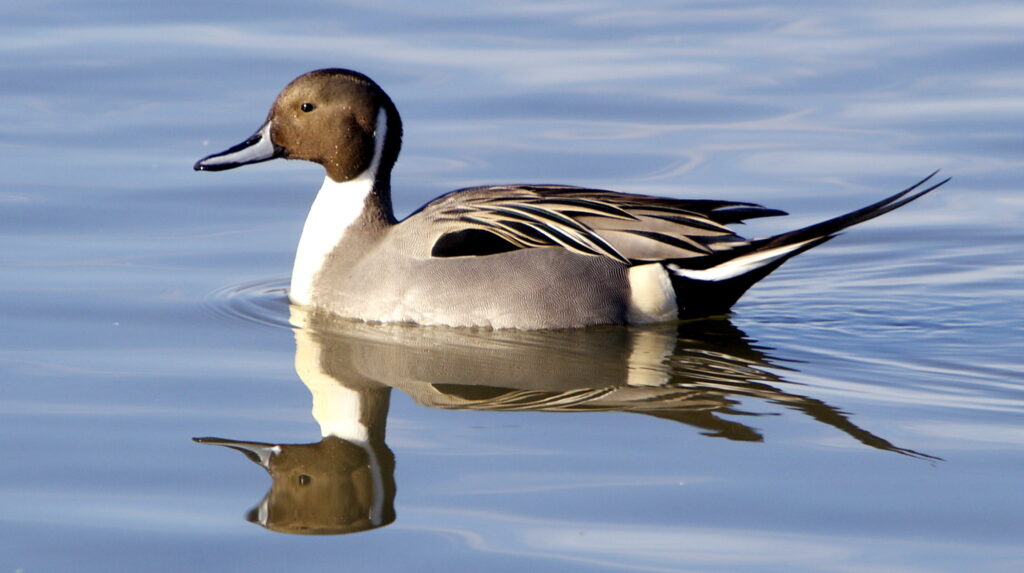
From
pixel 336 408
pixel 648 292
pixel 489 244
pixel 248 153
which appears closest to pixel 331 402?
pixel 336 408

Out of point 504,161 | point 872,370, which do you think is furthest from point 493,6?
point 872,370

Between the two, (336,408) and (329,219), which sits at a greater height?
(329,219)

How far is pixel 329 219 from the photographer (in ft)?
25.3

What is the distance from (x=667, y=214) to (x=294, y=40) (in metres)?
4.68

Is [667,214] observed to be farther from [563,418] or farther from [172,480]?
[172,480]

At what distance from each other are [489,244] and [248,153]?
133 cm

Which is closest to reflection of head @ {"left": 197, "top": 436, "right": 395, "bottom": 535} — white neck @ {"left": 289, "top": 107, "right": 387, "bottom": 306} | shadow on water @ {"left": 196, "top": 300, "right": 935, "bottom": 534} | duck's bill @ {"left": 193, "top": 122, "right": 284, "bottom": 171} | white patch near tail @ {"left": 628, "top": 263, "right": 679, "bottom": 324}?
shadow on water @ {"left": 196, "top": 300, "right": 935, "bottom": 534}

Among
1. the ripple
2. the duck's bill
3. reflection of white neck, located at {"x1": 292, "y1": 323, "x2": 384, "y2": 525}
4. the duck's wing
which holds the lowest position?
reflection of white neck, located at {"x1": 292, "y1": 323, "x2": 384, "y2": 525}

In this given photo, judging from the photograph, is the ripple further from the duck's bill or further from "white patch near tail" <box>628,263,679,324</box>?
"white patch near tail" <box>628,263,679,324</box>

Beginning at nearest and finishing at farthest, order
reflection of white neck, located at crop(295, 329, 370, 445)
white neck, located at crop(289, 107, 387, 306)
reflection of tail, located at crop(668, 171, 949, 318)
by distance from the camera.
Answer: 1. reflection of white neck, located at crop(295, 329, 370, 445)
2. reflection of tail, located at crop(668, 171, 949, 318)
3. white neck, located at crop(289, 107, 387, 306)

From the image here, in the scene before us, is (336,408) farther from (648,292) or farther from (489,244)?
(648,292)

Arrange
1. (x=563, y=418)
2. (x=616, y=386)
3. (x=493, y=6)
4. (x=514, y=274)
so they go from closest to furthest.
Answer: (x=563, y=418)
(x=616, y=386)
(x=514, y=274)
(x=493, y=6)

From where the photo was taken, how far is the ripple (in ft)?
24.3

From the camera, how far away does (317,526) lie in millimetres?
5023
